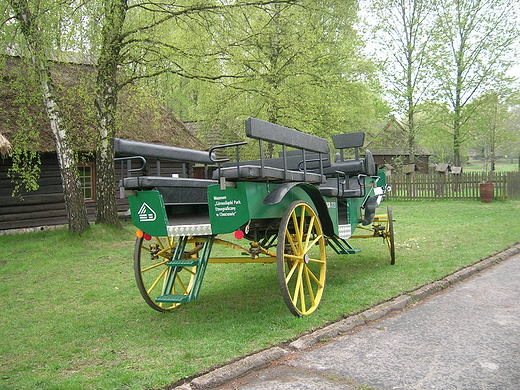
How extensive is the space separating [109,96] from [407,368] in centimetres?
1047

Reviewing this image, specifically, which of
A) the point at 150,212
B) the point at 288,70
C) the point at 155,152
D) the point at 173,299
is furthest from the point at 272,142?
the point at 288,70

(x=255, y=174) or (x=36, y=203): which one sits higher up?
(x=255, y=174)

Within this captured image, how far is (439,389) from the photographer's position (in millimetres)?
3695

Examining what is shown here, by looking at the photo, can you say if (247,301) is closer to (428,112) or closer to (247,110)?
(247,110)

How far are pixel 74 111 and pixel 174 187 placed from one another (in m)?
11.0

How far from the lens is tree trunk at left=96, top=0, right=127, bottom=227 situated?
11.6m

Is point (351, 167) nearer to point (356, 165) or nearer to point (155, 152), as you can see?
point (356, 165)

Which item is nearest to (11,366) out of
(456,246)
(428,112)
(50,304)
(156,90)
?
(50,304)

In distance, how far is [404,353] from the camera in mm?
4488

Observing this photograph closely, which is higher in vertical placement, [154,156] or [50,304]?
[154,156]

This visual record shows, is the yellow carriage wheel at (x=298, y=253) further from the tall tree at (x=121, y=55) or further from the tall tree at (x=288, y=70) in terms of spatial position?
the tall tree at (x=288, y=70)

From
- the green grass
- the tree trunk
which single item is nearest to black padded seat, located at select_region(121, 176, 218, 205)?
the green grass

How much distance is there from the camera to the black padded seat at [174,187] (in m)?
5.20

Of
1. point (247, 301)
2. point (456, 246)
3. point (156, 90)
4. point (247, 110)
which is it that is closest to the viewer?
point (247, 301)
